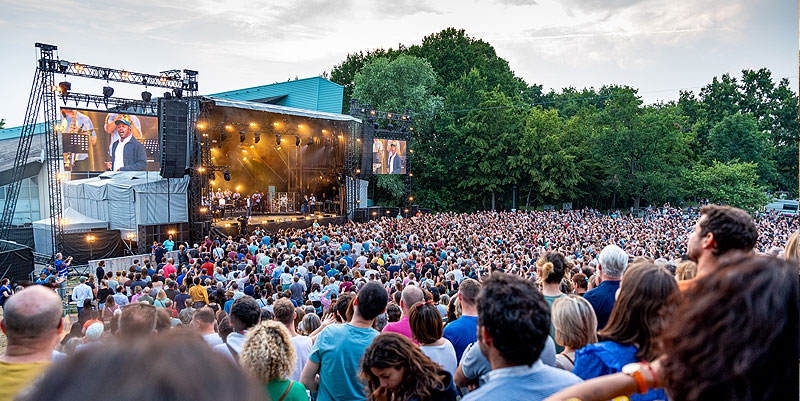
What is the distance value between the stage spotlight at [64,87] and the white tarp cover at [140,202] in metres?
3.89

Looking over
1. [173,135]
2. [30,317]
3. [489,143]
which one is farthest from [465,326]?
[489,143]

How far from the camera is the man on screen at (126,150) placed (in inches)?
630

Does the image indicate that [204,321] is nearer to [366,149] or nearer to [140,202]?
[140,202]

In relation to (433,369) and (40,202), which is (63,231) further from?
(433,369)

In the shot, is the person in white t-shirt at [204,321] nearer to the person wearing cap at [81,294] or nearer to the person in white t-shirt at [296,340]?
the person in white t-shirt at [296,340]

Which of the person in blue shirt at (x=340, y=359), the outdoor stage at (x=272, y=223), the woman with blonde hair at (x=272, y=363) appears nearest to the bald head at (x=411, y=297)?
the person in blue shirt at (x=340, y=359)

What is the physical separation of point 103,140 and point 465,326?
55.0ft

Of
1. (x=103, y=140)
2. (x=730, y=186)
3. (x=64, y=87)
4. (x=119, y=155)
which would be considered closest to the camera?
(x=64, y=87)

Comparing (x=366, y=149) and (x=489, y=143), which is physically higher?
(x=489, y=143)

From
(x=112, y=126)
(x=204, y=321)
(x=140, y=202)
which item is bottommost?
(x=204, y=321)

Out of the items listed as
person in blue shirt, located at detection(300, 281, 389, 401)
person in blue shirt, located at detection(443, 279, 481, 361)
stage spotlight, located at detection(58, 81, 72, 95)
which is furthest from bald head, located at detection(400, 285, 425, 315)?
stage spotlight, located at detection(58, 81, 72, 95)

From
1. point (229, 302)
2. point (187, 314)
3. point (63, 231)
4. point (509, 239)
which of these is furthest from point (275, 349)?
point (63, 231)

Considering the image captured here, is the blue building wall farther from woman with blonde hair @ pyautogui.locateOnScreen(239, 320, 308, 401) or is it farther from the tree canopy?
woman with blonde hair @ pyautogui.locateOnScreen(239, 320, 308, 401)

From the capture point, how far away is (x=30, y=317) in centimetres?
205
